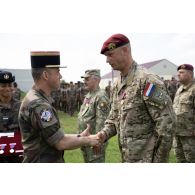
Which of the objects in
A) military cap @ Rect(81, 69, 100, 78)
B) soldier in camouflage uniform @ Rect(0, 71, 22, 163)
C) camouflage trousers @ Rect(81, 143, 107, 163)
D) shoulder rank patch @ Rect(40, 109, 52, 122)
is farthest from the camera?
military cap @ Rect(81, 69, 100, 78)

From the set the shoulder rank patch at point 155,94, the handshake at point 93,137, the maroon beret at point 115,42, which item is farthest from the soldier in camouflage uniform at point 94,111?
the shoulder rank patch at point 155,94

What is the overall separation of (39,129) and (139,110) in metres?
0.95

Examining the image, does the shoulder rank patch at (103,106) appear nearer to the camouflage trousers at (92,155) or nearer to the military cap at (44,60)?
the camouflage trousers at (92,155)

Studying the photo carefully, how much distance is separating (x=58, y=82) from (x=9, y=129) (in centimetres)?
142

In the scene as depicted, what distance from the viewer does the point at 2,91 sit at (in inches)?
167

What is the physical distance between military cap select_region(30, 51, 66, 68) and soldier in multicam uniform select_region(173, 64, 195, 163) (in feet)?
12.0

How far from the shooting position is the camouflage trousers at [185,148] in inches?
233

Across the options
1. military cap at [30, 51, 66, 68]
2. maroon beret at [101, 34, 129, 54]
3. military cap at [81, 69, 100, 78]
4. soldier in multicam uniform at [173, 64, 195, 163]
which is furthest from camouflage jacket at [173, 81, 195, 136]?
military cap at [30, 51, 66, 68]

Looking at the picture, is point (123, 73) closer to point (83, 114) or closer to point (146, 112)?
point (146, 112)

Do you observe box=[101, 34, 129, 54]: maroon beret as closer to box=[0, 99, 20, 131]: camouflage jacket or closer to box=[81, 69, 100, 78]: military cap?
box=[0, 99, 20, 131]: camouflage jacket

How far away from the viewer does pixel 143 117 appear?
3.08 m

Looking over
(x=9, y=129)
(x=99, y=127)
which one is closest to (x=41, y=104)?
(x=9, y=129)

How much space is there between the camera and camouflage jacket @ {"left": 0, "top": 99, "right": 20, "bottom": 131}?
3.98 metres

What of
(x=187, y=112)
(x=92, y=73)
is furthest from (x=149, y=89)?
(x=187, y=112)
